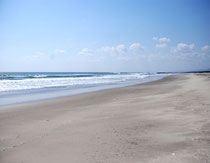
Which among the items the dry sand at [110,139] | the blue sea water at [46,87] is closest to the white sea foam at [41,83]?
the blue sea water at [46,87]

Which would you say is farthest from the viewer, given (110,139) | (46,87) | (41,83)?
(41,83)

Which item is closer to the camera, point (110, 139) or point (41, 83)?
point (110, 139)

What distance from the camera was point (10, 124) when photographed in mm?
5922

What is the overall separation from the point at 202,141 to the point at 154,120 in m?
1.99

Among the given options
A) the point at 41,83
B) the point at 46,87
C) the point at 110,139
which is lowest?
the point at 110,139

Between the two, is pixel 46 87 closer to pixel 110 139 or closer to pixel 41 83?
pixel 41 83

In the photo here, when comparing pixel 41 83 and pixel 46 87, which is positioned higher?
pixel 41 83

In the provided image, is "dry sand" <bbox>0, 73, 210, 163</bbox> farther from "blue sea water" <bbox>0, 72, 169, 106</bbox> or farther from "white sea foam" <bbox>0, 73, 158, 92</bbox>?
"white sea foam" <bbox>0, 73, 158, 92</bbox>

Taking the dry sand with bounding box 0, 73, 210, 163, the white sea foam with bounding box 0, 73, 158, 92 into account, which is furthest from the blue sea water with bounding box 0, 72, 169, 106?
the dry sand with bounding box 0, 73, 210, 163

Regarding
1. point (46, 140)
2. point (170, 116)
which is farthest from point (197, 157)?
point (46, 140)

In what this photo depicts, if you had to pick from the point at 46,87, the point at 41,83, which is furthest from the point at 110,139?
the point at 41,83

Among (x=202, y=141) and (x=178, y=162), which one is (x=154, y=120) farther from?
(x=178, y=162)

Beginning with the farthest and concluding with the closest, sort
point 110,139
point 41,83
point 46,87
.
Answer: point 41,83
point 46,87
point 110,139

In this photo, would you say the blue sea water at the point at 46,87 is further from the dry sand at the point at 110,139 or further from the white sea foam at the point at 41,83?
the dry sand at the point at 110,139
